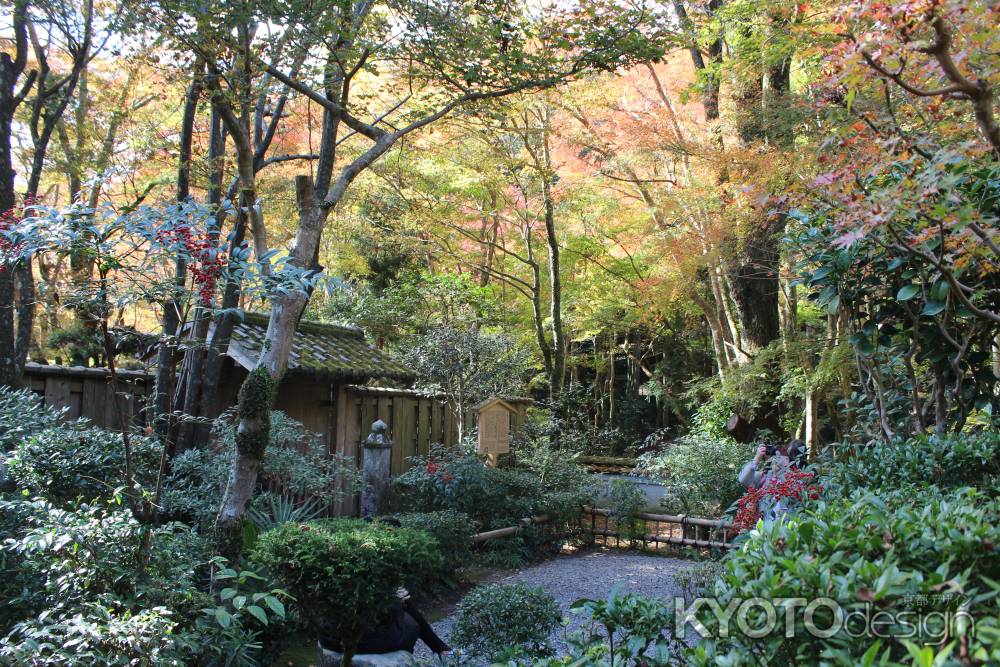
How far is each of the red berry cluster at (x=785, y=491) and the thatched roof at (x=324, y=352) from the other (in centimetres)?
413

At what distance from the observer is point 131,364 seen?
8.45 metres

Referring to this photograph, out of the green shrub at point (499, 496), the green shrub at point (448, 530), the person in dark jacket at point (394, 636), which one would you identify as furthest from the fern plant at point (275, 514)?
the person in dark jacket at point (394, 636)

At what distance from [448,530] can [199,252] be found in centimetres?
378

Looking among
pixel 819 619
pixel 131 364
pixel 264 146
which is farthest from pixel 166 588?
pixel 131 364

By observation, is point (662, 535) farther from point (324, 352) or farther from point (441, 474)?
point (324, 352)

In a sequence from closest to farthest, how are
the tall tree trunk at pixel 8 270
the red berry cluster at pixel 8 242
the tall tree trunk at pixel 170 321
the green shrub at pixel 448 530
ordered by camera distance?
the red berry cluster at pixel 8 242 < the tall tree trunk at pixel 8 270 < the tall tree trunk at pixel 170 321 < the green shrub at pixel 448 530

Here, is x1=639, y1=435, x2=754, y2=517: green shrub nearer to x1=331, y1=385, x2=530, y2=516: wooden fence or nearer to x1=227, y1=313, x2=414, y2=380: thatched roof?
x1=331, y1=385, x2=530, y2=516: wooden fence

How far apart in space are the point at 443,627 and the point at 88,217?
3.94 meters

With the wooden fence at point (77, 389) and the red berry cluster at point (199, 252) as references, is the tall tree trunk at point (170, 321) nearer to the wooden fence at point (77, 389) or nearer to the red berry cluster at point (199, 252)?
the wooden fence at point (77, 389)

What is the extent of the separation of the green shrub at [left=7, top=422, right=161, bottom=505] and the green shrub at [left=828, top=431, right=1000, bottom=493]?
4.05m

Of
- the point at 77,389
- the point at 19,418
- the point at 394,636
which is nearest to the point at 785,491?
the point at 394,636

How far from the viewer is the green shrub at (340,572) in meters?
3.94

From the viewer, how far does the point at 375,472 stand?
6852 mm

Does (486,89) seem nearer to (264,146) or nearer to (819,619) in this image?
(264,146)
